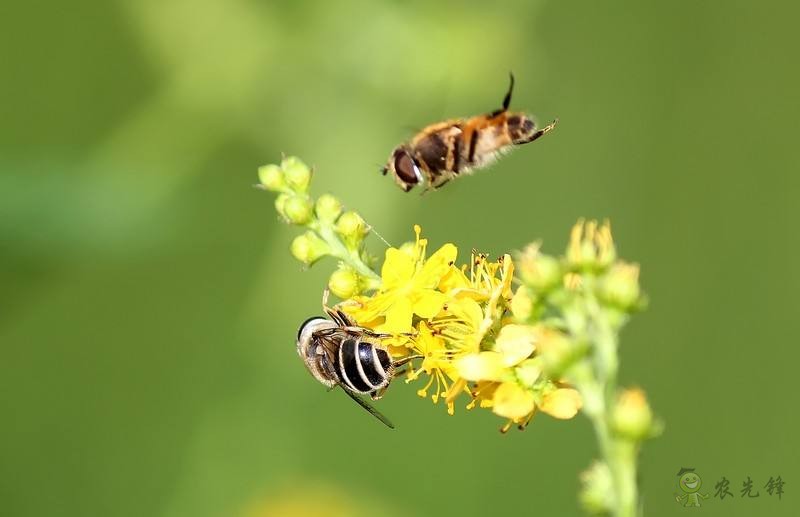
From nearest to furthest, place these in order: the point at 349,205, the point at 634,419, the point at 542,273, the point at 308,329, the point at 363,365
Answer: the point at 634,419, the point at 542,273, the point at 363,365, the point at 308,329, the point at 349,205

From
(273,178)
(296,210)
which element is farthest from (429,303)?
(273,178)

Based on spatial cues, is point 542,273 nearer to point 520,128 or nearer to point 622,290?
point 622,290

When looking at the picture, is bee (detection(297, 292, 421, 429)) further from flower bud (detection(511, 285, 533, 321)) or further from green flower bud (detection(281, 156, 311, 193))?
flower bud (detection(511, 285, 533, 321))

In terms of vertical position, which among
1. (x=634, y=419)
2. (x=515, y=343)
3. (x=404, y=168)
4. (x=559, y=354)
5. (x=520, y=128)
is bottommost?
(x=634, y=419)

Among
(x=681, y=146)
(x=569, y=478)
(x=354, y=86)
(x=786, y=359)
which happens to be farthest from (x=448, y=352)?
(x=681, y=146)

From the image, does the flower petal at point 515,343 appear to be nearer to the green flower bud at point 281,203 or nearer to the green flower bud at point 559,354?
the green flower bud at point 559,354

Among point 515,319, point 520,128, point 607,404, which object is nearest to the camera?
point 607,404

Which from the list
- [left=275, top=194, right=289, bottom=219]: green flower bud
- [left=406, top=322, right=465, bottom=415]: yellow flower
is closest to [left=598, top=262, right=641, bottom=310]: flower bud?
[left=406, top=322, right=465, bottom=415]: yellow flower
